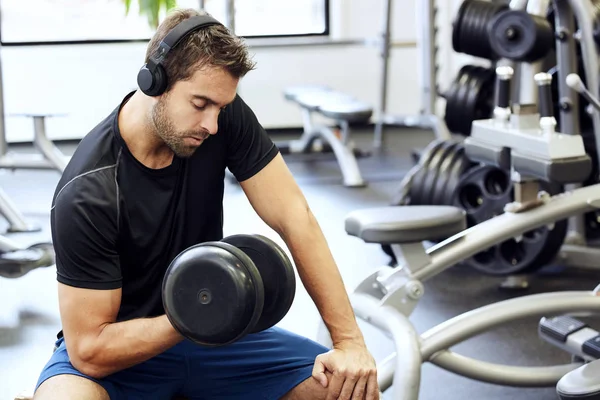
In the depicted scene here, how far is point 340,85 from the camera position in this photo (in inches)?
262

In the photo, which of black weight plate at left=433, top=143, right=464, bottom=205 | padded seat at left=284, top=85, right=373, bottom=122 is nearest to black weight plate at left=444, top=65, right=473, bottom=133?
black weight plate at left=433, top=143, right=464, bottom=205

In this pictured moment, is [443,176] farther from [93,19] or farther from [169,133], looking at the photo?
[93,19]

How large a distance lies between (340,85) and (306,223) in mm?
4997

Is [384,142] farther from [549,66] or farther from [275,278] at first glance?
[275,278]

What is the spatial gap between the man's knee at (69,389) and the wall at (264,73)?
4304mm

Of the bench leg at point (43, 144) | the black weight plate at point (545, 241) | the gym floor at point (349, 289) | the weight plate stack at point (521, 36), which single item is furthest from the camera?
the bench leg at point (43, 144)

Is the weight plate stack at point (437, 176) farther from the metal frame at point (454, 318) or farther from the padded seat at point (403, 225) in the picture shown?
the padded seat at point (403, 225)

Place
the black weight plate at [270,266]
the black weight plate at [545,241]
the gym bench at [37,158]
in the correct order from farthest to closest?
the gym bench at [37,158] → the black weight plate at [545,241] → the black weight plate at [270,266]

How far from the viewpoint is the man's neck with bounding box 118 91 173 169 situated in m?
1.61

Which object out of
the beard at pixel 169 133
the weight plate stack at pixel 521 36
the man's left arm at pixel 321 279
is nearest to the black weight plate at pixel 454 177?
the weight plate stack at pixel 521 36

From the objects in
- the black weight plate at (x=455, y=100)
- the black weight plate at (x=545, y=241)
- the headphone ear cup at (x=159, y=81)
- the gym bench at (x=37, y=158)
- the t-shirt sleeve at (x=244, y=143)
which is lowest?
the black weight plate at (x=545, y=241)

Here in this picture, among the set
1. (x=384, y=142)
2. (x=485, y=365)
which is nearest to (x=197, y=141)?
(x=485, y=365)

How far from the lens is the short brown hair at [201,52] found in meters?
1.49

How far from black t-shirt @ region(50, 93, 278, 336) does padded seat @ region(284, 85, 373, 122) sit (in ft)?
9.63
